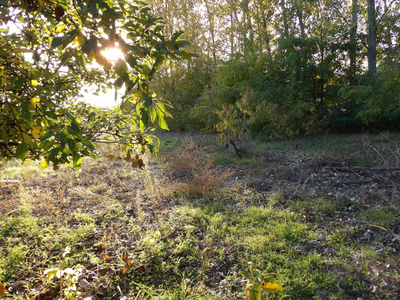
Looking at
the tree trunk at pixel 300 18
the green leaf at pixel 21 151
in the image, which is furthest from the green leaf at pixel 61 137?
the tree trunk at pixel 300 18

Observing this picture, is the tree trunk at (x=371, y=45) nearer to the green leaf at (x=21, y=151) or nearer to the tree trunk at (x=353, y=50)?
the tree trunk at (x=353, y=50)

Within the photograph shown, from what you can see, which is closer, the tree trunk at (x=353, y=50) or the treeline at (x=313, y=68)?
the treeline at (x=313, y=68)

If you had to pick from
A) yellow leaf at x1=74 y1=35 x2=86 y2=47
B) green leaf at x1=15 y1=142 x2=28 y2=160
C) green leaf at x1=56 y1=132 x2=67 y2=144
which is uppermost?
yellow leaf at x1=74 y1=35 x2=86 y2=47

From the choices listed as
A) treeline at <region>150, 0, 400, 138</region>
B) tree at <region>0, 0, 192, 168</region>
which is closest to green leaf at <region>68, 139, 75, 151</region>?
tree at <region>0, 0, 192, 168</region>

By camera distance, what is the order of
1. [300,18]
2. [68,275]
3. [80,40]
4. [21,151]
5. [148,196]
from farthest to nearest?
1. [300,18]
2. [148,196]
3. [68,275]
4. [21,151]
5. [80,40]

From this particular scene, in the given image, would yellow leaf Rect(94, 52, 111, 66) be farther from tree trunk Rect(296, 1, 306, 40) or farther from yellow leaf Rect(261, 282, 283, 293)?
tree trunk Rect(296, 1, 306, 40)

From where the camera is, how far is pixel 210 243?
9.47 ft

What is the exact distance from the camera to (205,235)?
307cm

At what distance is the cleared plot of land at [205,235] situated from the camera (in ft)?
7.28

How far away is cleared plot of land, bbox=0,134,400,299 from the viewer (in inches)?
87.4

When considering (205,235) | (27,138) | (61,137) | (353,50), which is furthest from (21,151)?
(353,50)

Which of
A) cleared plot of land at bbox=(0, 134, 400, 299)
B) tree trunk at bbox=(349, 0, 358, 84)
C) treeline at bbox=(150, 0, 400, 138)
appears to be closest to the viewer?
cleared plot of land at bbox=(0, 134, 400, 299)

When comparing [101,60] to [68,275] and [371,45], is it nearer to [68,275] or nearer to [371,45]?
[68,275]

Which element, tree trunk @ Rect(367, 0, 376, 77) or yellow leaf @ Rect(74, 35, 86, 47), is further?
tree trunk @ Rect(367, 0, 376, 77)
